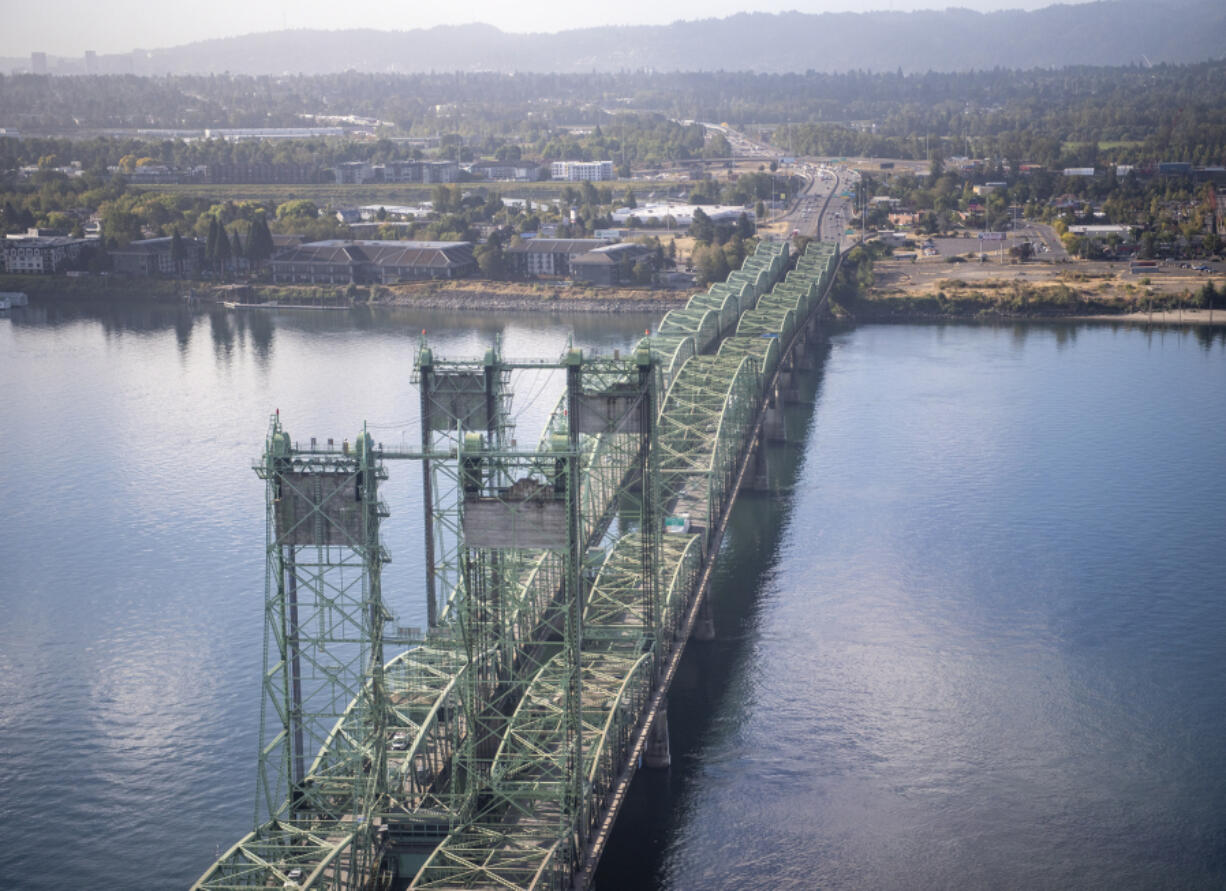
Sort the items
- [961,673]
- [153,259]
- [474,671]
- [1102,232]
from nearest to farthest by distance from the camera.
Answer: [474,671], [961,673], [153,259], [1102,232]

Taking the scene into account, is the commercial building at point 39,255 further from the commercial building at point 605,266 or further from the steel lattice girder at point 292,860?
the steel lattice girder at point 292,860

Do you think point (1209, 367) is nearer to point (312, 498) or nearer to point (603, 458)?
point (603, 458)

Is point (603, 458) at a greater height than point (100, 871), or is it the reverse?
point (603, 458)

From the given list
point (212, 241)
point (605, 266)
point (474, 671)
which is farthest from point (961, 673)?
point (212, 241)

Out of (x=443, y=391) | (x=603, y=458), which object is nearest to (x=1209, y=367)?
(x=603, y=458)

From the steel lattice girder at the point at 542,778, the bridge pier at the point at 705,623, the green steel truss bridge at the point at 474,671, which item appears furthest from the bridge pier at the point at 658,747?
the bridge pier at the point at 705,623

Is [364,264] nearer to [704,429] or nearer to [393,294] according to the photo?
[393,294]

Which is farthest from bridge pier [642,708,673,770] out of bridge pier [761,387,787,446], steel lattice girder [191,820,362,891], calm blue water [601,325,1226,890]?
bridge pier [761,387,787,446]
